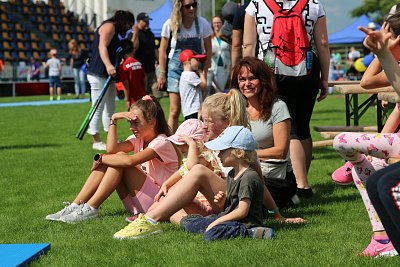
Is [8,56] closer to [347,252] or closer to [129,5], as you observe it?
[129,5]

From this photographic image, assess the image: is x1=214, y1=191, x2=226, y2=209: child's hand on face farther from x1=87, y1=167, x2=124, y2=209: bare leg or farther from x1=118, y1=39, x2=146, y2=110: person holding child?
x1=118, y1=39, x2=146, y2=110: person holding child

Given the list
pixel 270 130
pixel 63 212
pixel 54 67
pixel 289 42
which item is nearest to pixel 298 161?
pixel 270 130

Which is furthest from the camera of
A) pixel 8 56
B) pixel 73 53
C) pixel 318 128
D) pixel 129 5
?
pixel 129 5

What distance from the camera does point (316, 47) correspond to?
6988 mm

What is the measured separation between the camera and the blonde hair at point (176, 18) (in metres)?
9.46

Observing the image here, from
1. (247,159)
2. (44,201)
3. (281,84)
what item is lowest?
(44,201)

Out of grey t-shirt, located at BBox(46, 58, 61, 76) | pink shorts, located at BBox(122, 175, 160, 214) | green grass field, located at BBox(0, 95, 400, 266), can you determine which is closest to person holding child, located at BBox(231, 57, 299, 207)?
green grass field, located at BBox(0, 95, 400, 266)

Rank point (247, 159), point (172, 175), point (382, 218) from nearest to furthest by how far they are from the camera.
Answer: point (382, 218) < point (247, 159) < point (172, 175)

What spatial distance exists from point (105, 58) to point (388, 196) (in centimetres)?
741

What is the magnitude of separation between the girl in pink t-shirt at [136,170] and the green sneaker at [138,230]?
2.13ft

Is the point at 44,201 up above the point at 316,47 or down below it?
below

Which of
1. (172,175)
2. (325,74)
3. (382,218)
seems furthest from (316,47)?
(382,218)

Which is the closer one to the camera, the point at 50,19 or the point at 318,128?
the point at 318,128

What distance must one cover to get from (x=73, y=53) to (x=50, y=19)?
43.6ft
